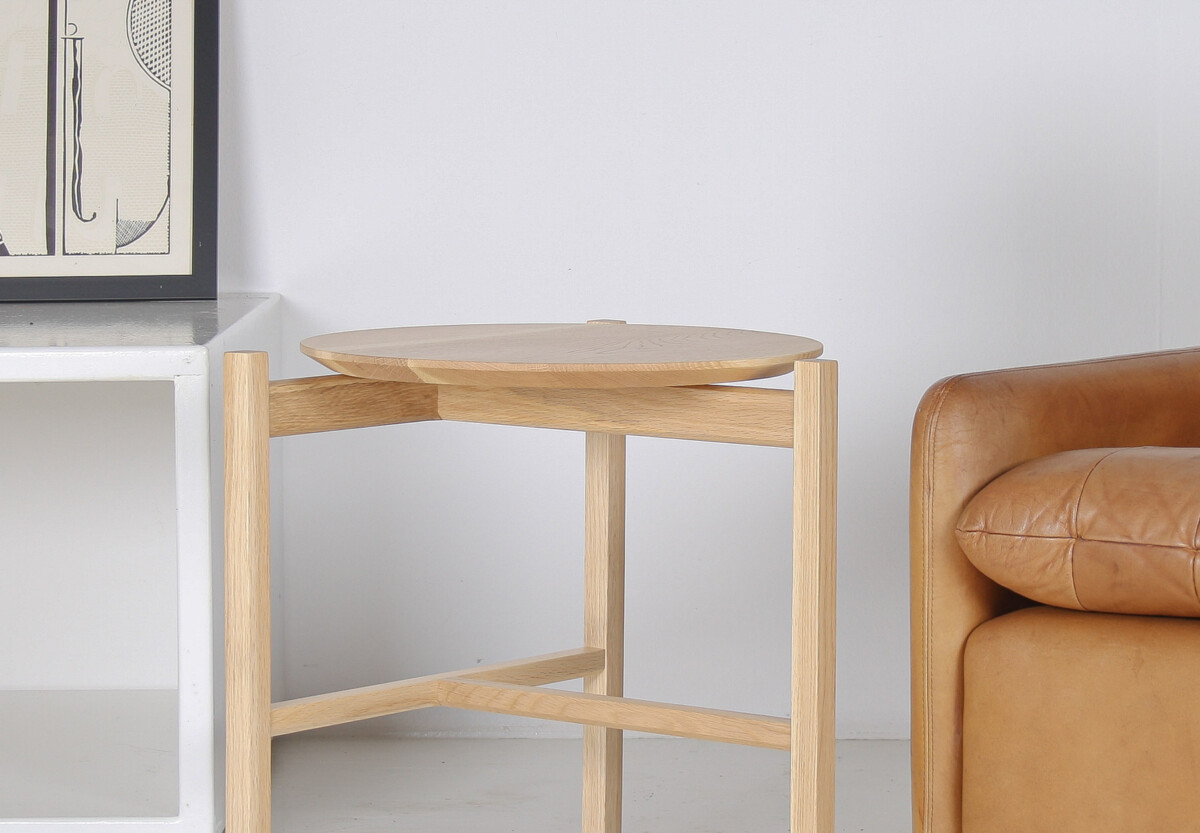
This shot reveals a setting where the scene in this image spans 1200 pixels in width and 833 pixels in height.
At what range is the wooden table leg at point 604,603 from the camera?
1287 mm

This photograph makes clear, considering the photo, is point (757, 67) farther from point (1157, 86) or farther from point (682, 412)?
point (682, 412)

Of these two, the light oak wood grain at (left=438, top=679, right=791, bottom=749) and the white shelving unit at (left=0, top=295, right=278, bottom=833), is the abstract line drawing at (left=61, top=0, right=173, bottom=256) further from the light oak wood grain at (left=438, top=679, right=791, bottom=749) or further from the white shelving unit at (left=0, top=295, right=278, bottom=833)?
the light oak wood grain at (left=438, top=679, right=791, bottom=749)

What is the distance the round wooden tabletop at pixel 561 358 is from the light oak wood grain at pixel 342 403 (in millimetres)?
36

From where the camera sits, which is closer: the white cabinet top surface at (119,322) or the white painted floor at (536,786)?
the white cabinet top surface at (119,322)

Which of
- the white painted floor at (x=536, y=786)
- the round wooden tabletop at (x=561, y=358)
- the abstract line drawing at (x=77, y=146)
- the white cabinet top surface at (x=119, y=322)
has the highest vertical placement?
the abstract line drawing at (x=77, y=146)

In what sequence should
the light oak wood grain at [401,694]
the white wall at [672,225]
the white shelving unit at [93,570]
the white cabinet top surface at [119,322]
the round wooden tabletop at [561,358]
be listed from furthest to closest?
the white wall at [672,225] < the white shelving unit at [93,570] < the white cabinet top surface at [119,322] < the light oak wood grain at [401,694] < the round wooden tabletop at [561,358]

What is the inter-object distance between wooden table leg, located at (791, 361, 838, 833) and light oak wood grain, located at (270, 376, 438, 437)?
377 millimetres

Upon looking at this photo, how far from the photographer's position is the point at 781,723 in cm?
95

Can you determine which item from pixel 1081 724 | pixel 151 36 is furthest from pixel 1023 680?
pixel 151 36

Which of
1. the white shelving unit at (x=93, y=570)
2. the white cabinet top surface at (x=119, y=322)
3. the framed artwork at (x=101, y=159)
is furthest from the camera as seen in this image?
the framed artwork at (x=101, y=159)

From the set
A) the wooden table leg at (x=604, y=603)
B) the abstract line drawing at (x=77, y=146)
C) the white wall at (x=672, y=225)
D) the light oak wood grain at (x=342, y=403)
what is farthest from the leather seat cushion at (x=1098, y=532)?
the abstract line drawing at (x=77, y=146)

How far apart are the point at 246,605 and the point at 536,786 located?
2.63ft

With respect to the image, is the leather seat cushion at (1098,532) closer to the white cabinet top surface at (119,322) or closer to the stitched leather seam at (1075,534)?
the stitched leather seam at (1075,534)

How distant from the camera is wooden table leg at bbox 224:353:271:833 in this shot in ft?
3.24
